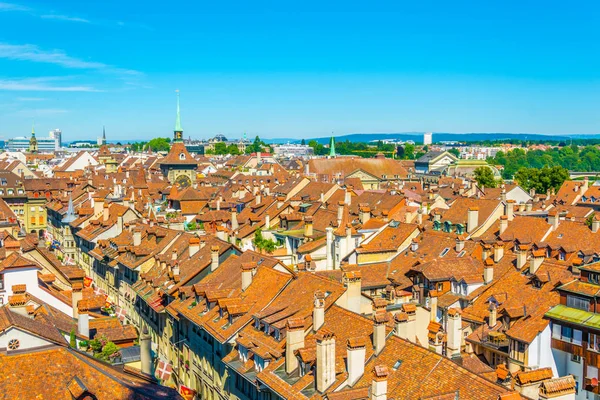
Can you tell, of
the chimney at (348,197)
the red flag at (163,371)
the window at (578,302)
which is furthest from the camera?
the chimney at (348,197)

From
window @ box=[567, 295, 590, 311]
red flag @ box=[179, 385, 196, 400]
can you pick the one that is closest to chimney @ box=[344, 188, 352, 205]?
red flag @ box=[179, 385, 196, 400]

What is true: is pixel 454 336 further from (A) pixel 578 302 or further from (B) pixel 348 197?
(B) pixel 348 197

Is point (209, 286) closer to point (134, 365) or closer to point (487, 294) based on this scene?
point (134, 365)

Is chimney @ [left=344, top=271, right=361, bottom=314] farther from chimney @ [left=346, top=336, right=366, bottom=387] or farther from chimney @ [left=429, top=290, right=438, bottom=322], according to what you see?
chimney @ [left=429, top=290, right=438, bottom=322]

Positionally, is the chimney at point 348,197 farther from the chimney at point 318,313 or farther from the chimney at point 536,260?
the chimney at point 318,313

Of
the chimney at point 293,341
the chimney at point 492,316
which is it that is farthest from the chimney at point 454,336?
the chimney at point 293,341

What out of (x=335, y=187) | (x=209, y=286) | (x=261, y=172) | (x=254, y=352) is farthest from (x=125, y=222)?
(x=261, y=172)
